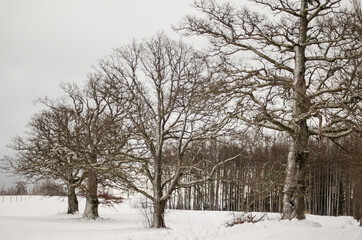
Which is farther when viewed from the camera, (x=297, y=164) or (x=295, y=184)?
(x=297, y=164)

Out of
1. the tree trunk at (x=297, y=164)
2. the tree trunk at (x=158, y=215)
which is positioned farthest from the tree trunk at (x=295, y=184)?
the tree trunk at (x=158, y=215)

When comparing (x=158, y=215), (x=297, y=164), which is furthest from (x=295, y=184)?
(x=158, y=215)

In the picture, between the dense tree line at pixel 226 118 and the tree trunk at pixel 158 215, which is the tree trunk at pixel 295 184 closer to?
the dense tree line at pixel 226 118

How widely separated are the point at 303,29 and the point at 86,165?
1233cm

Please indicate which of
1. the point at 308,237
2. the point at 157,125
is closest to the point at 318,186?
the point at 157,125

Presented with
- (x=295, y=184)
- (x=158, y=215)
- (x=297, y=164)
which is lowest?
(x=158, y=215)

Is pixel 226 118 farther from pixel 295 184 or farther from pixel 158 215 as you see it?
pixel 158 215

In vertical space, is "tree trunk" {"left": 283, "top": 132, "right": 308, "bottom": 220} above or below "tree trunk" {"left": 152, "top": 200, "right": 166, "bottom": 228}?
above

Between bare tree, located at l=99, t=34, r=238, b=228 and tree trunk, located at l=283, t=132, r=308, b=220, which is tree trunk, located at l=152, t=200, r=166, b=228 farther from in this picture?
tree trunk, located at l=283, t=132, r=308, b=220

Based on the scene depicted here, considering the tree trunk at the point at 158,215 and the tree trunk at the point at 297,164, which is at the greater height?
the tree trunk at the point at 297,164

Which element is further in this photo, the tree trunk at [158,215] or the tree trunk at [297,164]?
the tree trunk at [158,215]

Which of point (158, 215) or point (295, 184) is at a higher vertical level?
point (295, 184)

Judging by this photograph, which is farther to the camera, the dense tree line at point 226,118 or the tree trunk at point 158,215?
the tree trunk at point 158,215

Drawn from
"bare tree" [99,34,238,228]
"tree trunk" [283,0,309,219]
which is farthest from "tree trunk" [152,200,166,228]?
"tree trunk" [283,0,309,219]
